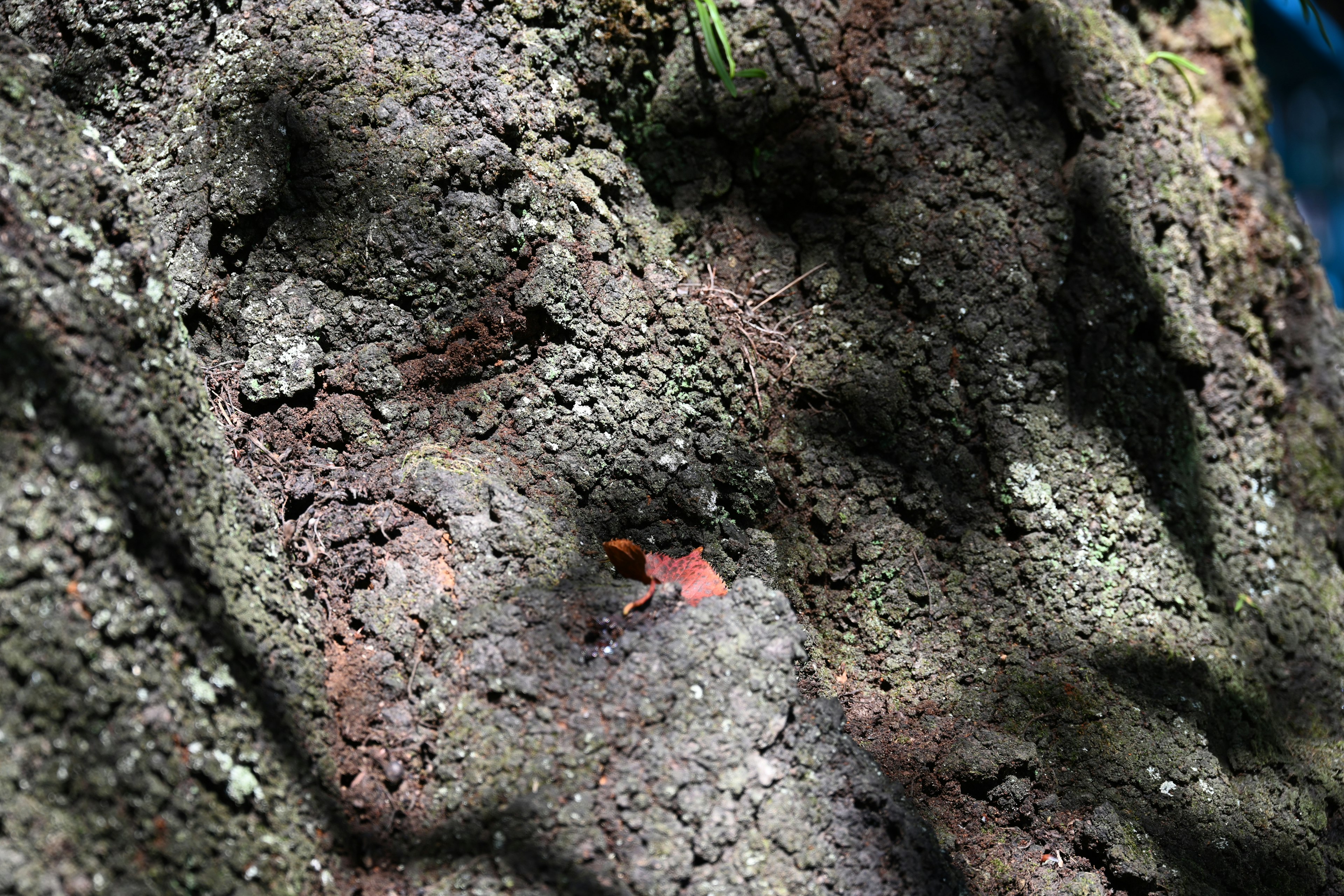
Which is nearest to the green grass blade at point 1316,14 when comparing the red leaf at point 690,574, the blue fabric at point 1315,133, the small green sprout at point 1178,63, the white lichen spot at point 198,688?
the small green sprout at point 1178,63

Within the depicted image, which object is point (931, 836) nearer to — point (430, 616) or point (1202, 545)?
point (430, 616)

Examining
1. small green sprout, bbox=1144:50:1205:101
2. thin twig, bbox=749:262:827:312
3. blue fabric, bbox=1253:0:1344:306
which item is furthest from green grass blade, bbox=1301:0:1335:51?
blue fabric, bbox=1253:0:1344:306

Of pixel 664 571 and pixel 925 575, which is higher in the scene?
pixel 664 571

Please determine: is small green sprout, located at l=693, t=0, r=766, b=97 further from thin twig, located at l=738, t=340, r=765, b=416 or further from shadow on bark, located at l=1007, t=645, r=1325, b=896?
shadow on bark, located at l=1007, t=645, r=1325, b=896

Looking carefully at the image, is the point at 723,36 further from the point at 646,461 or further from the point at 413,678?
the point at 413,678

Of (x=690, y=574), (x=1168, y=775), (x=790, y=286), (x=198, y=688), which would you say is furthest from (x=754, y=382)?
(x=198, y=688)

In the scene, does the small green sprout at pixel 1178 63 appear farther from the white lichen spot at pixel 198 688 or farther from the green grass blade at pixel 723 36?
the white lichen spot at pixel 198 688
